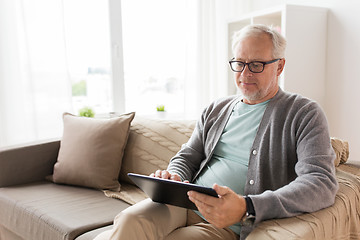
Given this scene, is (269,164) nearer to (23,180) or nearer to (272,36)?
(272,36)

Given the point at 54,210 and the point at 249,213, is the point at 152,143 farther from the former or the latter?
the point at 249,213

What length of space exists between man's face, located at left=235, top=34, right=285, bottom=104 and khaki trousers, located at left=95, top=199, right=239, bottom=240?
528 mm

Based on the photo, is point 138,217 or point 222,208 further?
point 138,217

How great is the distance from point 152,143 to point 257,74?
2.72 ft

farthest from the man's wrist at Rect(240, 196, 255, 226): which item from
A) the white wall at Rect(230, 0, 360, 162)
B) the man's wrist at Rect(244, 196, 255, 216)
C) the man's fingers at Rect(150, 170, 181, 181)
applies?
the white wall at Rect(230, 0, 360, 162)

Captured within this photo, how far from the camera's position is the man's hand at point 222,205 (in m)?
1.13

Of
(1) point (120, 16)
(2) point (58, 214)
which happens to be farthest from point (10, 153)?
(1) point (120, 16)

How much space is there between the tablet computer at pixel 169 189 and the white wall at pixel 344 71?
1.73 m

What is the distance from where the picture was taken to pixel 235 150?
154 cm

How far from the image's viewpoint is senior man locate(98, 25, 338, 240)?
116 centimetres

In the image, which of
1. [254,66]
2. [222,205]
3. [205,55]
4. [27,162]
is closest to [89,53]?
[205,55]

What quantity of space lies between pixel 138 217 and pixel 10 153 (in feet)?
4.05

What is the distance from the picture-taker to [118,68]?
10.4 ft

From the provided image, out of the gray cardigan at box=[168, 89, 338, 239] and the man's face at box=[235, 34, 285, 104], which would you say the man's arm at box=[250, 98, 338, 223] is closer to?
the gray cardigan at box=[168, 89, 338, 239]
